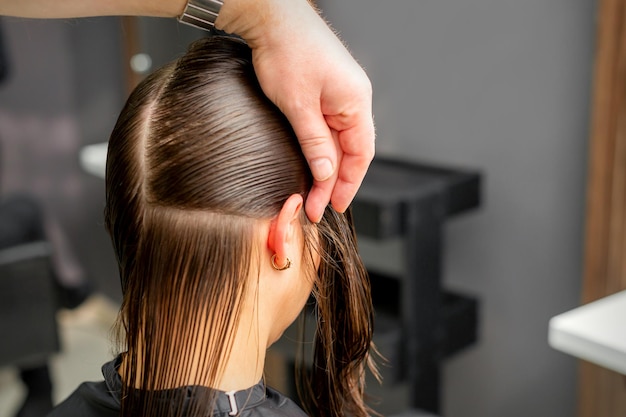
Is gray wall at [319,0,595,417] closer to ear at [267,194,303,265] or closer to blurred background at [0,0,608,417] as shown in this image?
blurred background at [0,0,608,417]

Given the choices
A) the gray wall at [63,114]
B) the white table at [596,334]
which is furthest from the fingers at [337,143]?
the gray wall at [63,114]

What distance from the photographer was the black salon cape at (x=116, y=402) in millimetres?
964

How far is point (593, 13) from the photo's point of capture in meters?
1.78

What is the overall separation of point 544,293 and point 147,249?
1343 mm

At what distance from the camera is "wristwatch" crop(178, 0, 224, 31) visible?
2.83 feet

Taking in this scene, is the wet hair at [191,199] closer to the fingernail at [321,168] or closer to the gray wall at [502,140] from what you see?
the fingernail at [321,168]

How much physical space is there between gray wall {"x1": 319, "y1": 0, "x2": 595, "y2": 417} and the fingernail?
1.13 metres

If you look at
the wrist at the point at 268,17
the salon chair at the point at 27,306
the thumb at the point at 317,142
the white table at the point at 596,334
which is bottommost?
the salon chair at the point at 27,306

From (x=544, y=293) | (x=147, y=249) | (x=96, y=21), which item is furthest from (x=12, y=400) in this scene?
(x=147, y=249)

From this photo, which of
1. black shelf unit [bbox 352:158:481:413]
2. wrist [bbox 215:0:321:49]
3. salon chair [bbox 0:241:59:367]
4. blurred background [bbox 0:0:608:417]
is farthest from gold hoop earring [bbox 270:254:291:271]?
salon chair [bbox 0:241:59:367]

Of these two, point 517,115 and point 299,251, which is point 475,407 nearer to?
point 517,115

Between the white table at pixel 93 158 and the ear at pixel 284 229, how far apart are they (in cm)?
154

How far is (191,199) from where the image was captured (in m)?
0.89

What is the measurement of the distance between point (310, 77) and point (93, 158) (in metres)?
1.69
